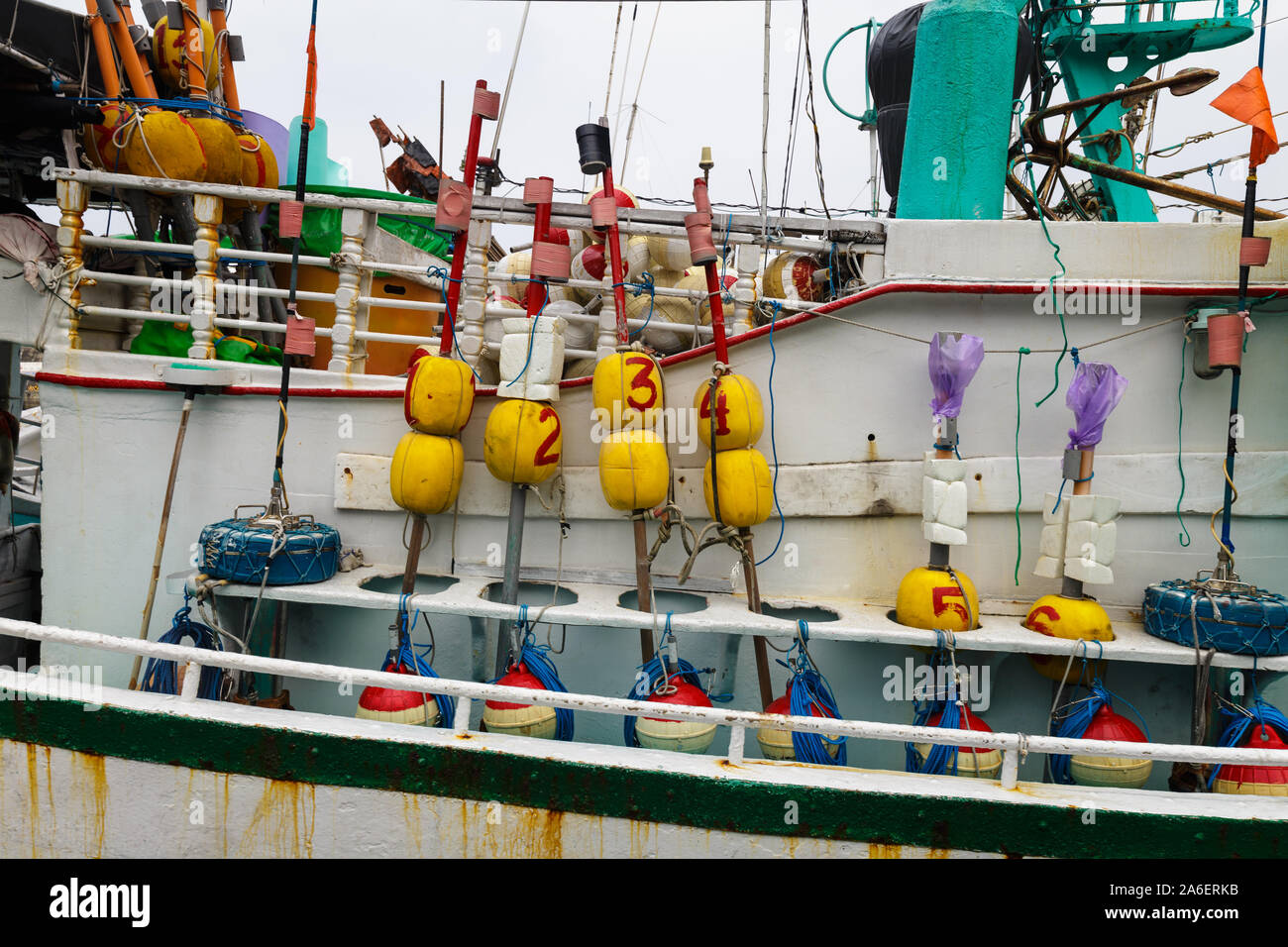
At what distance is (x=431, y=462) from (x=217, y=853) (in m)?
1.75

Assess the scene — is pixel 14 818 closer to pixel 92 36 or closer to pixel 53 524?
pixel 53 524

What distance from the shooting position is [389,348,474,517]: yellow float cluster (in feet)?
11.6

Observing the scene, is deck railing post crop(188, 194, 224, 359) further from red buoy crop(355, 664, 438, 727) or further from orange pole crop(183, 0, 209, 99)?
red buoy crop(355, 664, 438, 727)

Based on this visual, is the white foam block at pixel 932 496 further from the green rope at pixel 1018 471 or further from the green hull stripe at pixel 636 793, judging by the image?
the green hull stripe at pixel 636 793

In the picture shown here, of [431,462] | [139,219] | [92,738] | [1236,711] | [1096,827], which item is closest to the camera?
[1096,827]

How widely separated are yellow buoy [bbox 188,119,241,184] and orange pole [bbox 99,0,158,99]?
2.28 ft

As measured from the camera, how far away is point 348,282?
4191mm

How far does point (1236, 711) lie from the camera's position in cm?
313

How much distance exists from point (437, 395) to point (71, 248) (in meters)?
2.29

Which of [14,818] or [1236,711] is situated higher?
[1236,711]

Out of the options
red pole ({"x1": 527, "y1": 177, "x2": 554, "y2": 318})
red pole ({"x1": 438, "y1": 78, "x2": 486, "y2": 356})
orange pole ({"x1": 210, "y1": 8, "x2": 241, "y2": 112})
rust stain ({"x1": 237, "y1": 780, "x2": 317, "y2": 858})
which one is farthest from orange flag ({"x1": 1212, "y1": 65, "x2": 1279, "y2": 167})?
orange pole ({"x1": 210, "y1": 8, "x2": 241, "y2": 112})

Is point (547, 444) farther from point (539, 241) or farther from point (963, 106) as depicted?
point (963, 106)

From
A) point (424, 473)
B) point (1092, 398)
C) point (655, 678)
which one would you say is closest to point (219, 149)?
point (424, 473)

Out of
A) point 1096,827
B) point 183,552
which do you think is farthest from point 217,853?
point 1096,827
